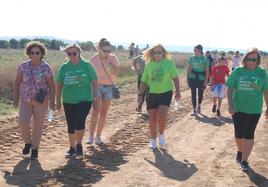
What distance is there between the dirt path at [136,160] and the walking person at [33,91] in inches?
16.0

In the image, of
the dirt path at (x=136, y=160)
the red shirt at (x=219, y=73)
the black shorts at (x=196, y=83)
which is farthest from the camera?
the red shirt at (x=219, y=73)

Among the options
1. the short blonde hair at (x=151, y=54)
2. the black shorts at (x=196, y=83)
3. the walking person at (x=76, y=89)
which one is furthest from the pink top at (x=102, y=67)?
the black shorts at (x=196, y=83)

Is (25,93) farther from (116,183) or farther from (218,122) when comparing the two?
(218,122)

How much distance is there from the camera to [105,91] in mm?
9406

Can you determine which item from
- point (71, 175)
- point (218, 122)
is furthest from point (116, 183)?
point (218, 122)

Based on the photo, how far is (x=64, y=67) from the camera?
8164 mm

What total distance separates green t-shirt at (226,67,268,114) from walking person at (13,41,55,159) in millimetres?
2926

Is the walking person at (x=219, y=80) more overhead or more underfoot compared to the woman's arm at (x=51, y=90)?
more underfoot

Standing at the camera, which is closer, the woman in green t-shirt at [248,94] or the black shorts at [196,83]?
the woman in green t-shirt at [248,94]

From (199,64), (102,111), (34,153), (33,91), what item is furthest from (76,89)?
(199,64)

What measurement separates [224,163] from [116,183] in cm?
212

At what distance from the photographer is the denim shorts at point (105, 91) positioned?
9.38 meters

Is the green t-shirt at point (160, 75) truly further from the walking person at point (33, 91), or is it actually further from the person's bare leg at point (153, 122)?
the walking person at point (33, 91)

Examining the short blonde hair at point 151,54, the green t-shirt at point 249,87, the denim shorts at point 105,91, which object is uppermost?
the short blonde hair at point 151,54
